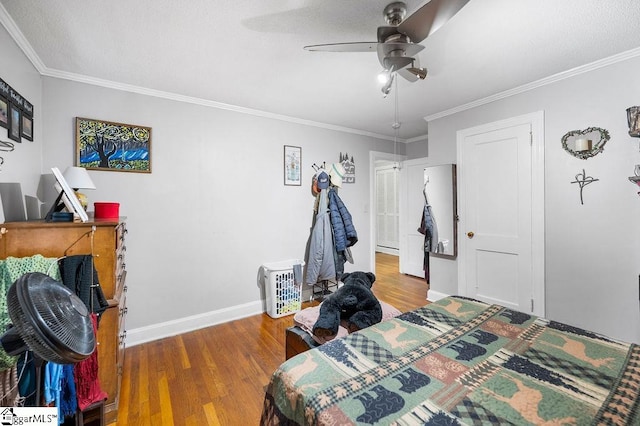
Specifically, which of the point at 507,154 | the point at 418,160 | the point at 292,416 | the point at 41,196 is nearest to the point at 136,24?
the point at 41,196

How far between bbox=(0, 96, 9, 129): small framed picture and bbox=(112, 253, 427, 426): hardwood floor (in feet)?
5.97

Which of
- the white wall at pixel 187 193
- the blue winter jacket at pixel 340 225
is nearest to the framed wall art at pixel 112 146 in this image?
the white wall at pixel 187 193

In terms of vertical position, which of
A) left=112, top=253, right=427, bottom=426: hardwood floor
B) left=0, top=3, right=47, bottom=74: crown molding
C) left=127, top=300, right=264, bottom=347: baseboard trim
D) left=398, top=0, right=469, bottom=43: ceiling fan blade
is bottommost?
left=112, top=253, right=427, bottom=426: hardwood floor

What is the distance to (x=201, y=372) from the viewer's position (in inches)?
80.5

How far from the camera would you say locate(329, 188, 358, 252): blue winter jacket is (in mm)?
3385

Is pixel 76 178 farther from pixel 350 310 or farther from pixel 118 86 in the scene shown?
pixel 350 310

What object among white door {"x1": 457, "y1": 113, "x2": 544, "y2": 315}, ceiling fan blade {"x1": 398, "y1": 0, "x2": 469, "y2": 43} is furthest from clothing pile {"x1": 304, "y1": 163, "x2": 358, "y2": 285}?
ceiling fan blade {"x1": 398, "y1": 0, "x2": 469, "y2": 43}

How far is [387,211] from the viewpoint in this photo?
6.53 metres

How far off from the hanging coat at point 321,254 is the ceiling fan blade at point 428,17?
89.3 inches

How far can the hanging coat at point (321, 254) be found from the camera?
3311mm

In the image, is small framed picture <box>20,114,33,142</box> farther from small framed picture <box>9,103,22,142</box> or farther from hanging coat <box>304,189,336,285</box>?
hanging coat <box>304,189,336,285</box>

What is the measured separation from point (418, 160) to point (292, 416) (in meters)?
4.19

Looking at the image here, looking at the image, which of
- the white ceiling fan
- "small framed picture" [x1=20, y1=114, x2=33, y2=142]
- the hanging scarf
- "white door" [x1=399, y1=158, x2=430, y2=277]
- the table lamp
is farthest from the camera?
"white door" [x1=399, y1=158, x2=430, y2=277]

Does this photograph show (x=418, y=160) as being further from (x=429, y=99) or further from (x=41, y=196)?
(x=41, y=196)
